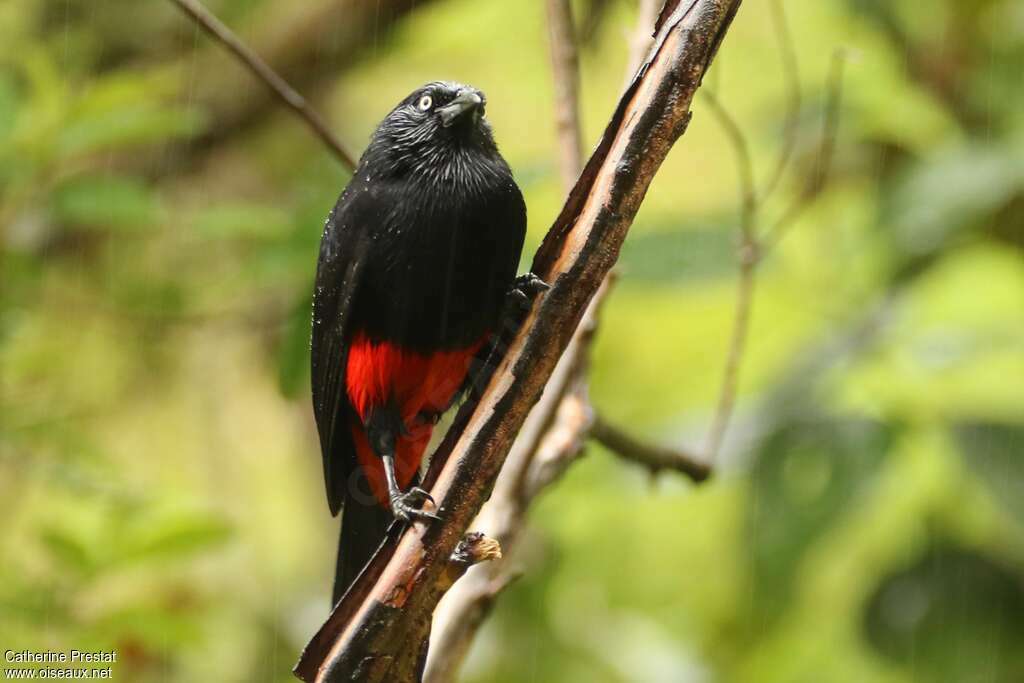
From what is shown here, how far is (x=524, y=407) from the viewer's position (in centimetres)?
237

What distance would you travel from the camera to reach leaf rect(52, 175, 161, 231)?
3668mm

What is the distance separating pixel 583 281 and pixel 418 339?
829mm

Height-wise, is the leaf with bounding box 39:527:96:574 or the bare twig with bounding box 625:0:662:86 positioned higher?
the bare twig with bounding box 625:0:662:86

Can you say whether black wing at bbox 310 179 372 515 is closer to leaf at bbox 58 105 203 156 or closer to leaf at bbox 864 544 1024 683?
leaf at bbox 58 105 203 156

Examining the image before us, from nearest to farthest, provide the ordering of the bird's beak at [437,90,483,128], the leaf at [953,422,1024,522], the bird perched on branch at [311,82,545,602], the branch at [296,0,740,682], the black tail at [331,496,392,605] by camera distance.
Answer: the branch at [296,0,740,682], the bird perched on branch at [311,82,545,602], the bird's beak at [437,90,483,128], the black tail at [331,496,392,605], the leaf at [953,422,1024,522]

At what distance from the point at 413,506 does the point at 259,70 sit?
4.68 ft

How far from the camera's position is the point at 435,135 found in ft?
10.7

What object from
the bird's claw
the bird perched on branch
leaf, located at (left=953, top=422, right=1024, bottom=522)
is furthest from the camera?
leaf, located at (left=953, top=422, right=1024, bottom=522)

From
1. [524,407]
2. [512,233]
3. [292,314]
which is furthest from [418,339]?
[524,407]

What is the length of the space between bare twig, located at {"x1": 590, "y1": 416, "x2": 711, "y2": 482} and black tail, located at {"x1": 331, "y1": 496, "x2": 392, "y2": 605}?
2.07ft

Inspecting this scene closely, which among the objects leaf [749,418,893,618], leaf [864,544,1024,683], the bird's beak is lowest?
leaf [864,544,1024,683]

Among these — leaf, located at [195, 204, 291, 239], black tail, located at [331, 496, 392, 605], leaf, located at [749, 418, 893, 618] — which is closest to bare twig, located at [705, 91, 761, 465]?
leaf, located at [749, 418, 893, 618]

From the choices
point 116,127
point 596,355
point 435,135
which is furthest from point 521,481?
point 596,355

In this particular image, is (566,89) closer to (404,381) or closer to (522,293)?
(522,293)
